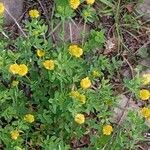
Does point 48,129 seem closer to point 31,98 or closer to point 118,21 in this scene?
point 31,98

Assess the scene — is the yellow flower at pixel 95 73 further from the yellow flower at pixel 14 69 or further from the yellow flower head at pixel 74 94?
the yellow flower at pixel 14 69

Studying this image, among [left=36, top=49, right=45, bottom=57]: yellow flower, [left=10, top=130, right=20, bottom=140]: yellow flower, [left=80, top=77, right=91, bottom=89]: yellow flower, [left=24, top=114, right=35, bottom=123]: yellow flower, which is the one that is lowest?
[left=10, top=130, right=20, bottom=140]: yellow flower

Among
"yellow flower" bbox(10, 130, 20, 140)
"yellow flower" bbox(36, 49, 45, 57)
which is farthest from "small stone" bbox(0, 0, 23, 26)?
"yellow flower" bbox(10, 130, 20, 140)

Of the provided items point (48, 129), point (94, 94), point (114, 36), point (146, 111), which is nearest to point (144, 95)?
point (146, 111)

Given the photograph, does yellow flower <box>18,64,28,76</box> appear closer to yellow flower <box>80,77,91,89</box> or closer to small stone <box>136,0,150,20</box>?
yellow flower <box>80,77,91,89</box>

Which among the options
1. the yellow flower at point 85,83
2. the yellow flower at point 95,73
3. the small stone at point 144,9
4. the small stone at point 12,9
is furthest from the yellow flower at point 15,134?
Answer: the small stone at point 144,9

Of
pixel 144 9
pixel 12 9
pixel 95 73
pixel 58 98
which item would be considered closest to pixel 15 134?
pixel 58 98
